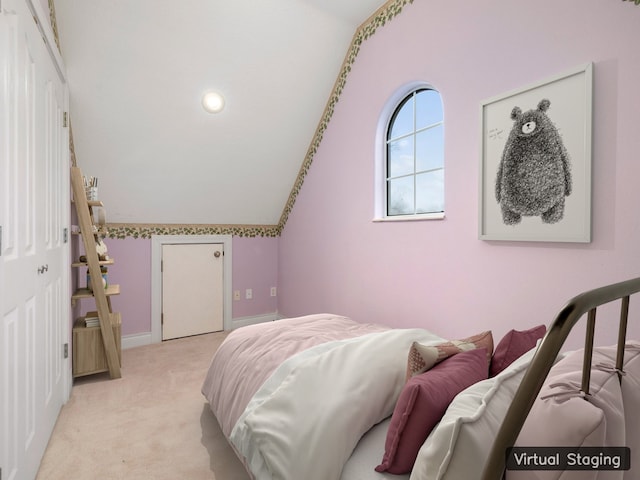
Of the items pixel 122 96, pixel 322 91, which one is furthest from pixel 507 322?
pixel 122 96

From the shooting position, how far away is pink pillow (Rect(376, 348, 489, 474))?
97cm

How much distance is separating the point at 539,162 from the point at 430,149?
882 millimetres

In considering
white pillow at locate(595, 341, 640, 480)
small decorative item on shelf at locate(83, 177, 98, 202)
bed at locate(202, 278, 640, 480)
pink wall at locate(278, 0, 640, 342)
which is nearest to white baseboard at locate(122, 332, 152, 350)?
small decorative item on shelf at locate(83, 177, 98, 202)

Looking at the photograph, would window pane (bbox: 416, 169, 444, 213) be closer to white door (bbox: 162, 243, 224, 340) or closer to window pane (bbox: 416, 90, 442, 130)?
window pane (bbox: 416, 90, 442, 130)

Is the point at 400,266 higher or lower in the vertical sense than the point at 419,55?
lower

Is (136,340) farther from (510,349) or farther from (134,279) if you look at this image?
(510,349)

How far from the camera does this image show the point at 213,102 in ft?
9.84

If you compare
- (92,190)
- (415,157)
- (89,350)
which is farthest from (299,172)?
(89,350)

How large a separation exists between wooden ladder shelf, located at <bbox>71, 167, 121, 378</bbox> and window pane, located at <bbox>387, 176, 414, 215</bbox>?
2.24 meters

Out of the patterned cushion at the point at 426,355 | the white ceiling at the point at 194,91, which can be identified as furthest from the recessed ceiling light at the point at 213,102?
the patterned cushion at the point at 426,355

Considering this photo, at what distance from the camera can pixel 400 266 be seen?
267cm

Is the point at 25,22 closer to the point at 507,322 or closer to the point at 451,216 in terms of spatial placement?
the point at 451,216

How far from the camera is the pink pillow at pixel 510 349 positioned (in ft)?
4.02

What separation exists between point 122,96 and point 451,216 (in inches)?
101
